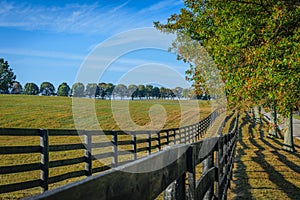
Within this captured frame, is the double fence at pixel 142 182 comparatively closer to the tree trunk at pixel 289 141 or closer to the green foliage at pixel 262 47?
the green foliage at pixel 262 47

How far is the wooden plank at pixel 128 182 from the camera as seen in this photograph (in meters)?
0.98

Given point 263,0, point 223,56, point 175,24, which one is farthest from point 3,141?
point 263,0

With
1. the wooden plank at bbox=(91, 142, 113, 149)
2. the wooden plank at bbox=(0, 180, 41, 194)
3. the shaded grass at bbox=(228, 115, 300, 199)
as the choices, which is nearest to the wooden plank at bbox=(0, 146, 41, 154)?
the wooden plank at bbox=(0, 180, 41, 194)

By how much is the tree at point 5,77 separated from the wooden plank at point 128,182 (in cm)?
10230

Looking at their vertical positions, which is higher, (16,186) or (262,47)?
(262,47)

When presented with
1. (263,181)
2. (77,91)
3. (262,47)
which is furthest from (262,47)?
(77,91)

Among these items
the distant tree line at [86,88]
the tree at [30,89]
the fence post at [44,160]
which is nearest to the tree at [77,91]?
the distant tree line at [86,88]

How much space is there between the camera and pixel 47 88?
453ft

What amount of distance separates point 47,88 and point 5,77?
1489 inches

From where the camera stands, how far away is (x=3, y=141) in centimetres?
2592

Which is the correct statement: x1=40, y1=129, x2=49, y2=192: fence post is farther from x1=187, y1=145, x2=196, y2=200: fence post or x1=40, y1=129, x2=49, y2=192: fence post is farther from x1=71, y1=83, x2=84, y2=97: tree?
x1=71, y1=83, x2=84, y2=97: tree

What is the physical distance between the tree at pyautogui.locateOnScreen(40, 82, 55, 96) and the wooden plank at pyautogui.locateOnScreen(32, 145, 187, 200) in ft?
457

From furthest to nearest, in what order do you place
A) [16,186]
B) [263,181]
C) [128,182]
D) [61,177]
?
[263,181]
[61,177]
[16,186]
[128,182]

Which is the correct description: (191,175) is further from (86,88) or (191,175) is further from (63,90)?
(63,90)
